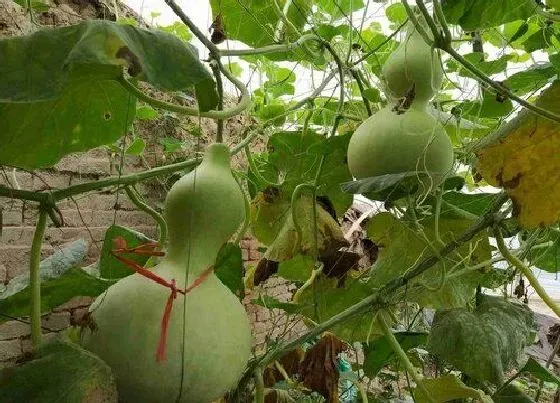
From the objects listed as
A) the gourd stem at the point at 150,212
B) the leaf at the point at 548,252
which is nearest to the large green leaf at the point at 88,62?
the gourd stem at the point at 150,212

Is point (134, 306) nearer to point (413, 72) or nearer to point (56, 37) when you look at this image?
point (56, 37)

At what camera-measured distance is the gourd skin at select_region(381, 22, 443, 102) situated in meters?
0.75

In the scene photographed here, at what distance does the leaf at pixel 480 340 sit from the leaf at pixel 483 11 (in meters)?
0.39

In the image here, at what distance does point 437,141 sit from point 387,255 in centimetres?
24

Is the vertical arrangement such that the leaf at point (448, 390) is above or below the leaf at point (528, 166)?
below

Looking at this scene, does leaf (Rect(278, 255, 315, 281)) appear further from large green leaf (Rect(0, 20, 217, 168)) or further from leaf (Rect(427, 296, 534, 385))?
large green leaf (Rect(0, 20, 217, 168))

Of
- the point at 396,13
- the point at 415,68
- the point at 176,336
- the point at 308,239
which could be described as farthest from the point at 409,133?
the point at 396,13

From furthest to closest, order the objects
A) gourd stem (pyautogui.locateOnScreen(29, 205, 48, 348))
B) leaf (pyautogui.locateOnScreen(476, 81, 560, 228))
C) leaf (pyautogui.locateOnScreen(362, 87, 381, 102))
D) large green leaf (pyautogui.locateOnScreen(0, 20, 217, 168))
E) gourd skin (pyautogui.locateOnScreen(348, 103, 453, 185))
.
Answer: leaf (pyautogui.locateOnScreen(362, 87, 381, 102)) < gourd skin (pyautogui.locateOnScreen(348, 103, 453, 185)) < leaf (pyautogui.locateOnScreen(476, 81, 560, 228)) < gourd stem (pyautogui.locateOnScreen(29, 205, 48, 348)) < large green leaf (pyautogui.locateOnScreen(0, 20, 217, 168))

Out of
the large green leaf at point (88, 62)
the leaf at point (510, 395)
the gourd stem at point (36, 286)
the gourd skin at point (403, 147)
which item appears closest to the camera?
the large green leaf at point (88, 62)

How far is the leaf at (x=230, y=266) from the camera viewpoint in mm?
724

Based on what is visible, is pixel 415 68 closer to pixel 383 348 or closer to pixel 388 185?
pixel 388 185

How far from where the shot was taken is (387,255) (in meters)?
0.87

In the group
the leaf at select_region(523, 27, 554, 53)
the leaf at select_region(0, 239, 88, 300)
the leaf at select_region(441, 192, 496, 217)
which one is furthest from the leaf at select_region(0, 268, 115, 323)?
the leaf at select_region(523, 27, 554, 53)

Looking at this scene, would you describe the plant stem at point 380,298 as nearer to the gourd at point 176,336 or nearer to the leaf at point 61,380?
the gourd at point 176,336
